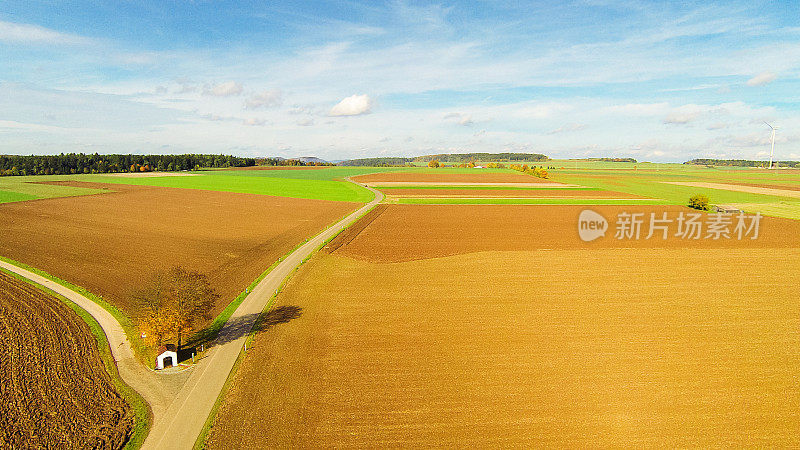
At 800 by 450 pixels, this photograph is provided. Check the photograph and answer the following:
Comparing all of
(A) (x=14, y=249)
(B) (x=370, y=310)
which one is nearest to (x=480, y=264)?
(B) (x=370, y=310)

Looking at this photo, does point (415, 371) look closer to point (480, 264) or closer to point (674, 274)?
point (480, 264)

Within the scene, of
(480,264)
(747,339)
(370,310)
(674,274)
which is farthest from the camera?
(480,264)

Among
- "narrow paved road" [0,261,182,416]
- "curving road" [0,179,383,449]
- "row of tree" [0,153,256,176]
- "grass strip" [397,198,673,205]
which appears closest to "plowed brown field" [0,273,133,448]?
"narrow paved road" [0,261,182,416]

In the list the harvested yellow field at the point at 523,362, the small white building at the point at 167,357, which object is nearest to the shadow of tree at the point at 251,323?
the harvested yellow field at the point at 523,362

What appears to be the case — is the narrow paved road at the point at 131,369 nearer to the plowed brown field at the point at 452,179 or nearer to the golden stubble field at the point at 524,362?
the golden stubble field at the point at 524,362

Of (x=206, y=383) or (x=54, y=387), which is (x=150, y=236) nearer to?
(x=54, y=387)

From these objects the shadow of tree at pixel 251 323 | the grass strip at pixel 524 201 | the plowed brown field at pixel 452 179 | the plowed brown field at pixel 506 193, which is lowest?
the shadow of tree at pixel 251 323

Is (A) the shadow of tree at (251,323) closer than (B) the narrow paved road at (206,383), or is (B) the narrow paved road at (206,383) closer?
(B) the narrow paved road at (206,383)
